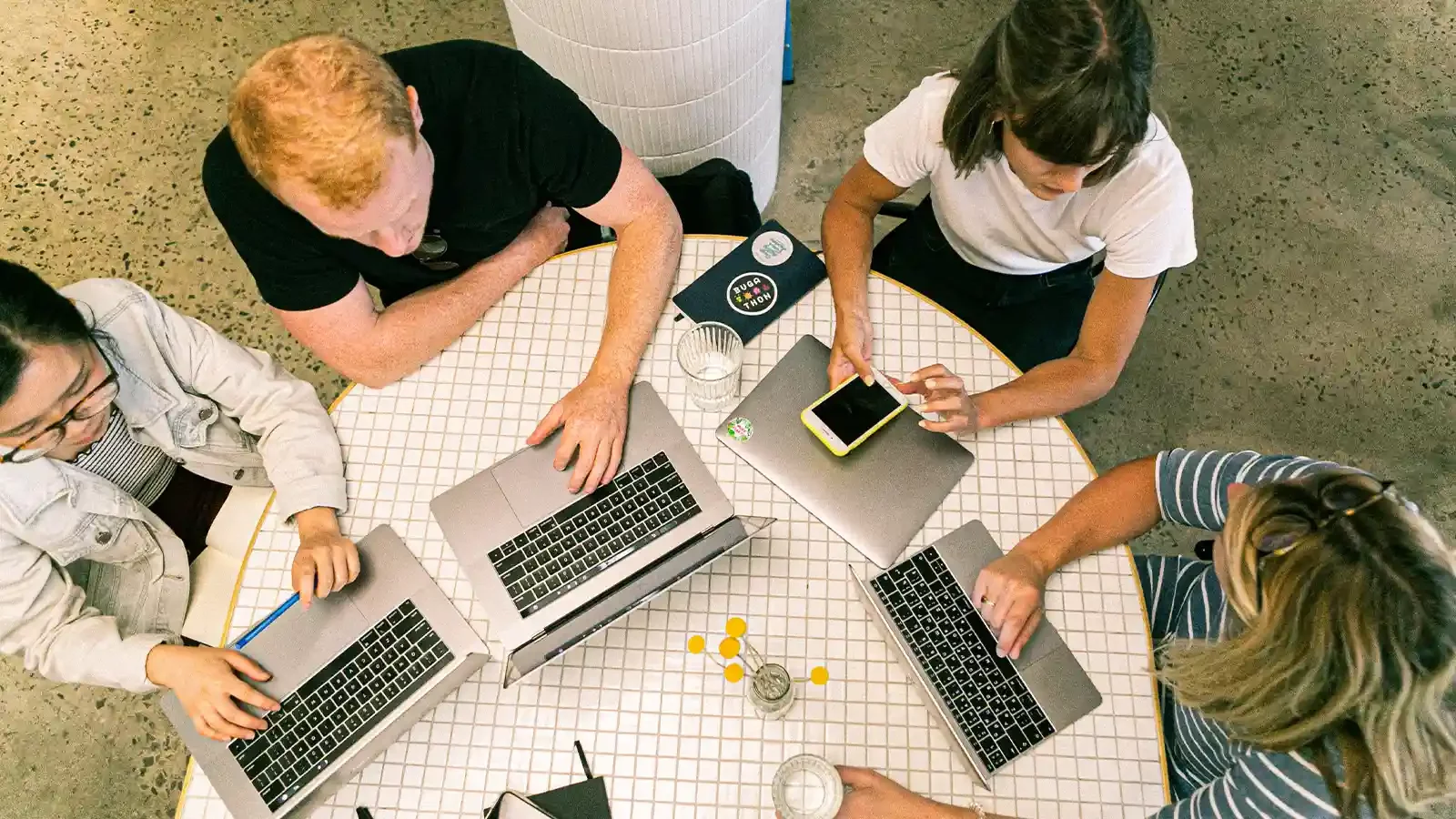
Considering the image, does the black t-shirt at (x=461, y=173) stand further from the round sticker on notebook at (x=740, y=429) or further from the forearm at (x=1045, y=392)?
the forearm at (x=1045, y=392)

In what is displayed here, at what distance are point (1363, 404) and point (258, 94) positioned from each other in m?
2.44

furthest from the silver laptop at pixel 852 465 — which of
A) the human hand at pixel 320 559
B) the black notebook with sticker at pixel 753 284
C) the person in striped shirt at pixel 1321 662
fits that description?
the human hand at pixel 320 559

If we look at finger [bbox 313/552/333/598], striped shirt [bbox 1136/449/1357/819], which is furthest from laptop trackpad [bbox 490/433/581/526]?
striped shirt [bbox 1136/449/1357/819]

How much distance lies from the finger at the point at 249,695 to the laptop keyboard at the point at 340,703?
0.02 m

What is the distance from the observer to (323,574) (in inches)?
50.9

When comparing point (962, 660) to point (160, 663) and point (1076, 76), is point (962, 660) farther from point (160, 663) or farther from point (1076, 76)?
point (160, 663)

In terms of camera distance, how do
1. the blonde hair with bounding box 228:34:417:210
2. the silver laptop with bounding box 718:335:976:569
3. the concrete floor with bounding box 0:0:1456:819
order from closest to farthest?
1. the blonde hair with bounding box 228:34:417:210
2. the silver laptop with bounding box 718:335:976:569
3. the concrete floor with bounding box 0:0:1456:819

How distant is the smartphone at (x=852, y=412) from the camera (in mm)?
1382

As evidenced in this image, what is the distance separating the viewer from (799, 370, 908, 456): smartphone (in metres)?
1.38

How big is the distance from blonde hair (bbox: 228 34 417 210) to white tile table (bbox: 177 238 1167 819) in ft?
1.28

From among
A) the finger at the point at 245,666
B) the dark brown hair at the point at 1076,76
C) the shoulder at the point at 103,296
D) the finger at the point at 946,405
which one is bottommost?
the finger at the point at 245,666

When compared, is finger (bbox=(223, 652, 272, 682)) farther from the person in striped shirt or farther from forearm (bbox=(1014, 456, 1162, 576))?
forearm (bbox=(1014, 456, 1162, 576))

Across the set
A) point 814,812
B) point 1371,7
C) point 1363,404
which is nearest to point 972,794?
point 814,812

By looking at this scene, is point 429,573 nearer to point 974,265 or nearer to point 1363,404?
point 974,265
